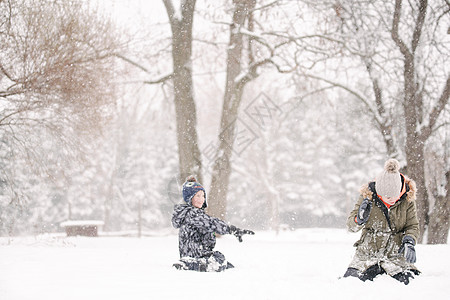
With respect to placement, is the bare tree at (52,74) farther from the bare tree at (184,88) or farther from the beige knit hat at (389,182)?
the beige knit hat at (389,182)

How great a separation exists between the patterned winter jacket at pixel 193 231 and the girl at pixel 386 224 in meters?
1.69

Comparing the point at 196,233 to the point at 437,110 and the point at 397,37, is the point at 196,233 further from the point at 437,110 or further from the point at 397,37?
the point at 397,37

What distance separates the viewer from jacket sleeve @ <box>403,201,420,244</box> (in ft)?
15.4

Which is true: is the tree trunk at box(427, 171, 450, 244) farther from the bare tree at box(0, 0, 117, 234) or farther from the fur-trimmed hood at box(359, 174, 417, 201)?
the bare tree at box(0, 0, 117, 234)

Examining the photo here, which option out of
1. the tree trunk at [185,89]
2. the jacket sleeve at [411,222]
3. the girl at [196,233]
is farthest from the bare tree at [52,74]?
the jacket sleeve at [411,222]

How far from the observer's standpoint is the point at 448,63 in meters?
10.8

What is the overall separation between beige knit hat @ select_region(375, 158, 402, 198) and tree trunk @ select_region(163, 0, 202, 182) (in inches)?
253

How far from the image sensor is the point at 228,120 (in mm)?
11281

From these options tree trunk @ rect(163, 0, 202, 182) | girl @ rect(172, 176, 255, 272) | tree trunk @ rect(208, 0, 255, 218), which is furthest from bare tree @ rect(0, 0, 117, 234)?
girl @ rect(172, 176, 255, 272)

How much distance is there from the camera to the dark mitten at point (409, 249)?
14.6ft

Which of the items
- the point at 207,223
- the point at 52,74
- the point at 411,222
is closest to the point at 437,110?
the point at 411,222

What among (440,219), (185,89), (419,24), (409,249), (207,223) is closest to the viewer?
(409,249)

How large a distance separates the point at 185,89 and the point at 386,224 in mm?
7038

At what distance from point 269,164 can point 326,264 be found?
27.3 m
